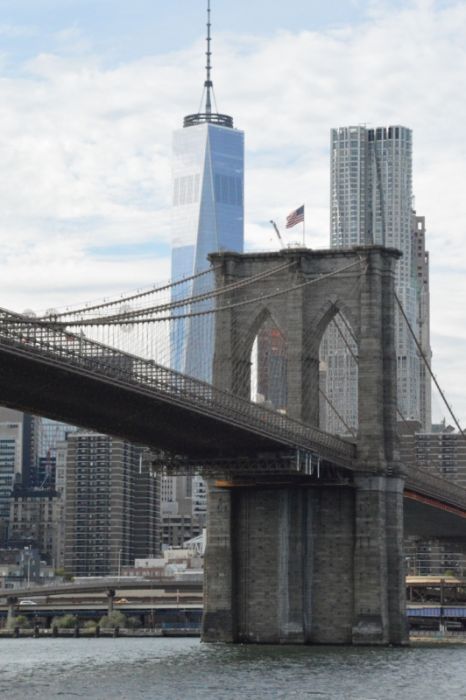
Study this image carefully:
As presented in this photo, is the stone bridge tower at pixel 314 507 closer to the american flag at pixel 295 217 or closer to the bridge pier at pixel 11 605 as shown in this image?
the american flag at pixel 295 217

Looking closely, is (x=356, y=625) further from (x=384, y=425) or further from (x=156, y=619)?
(x=156, y=619)

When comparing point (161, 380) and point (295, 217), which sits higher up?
point (295, 217)

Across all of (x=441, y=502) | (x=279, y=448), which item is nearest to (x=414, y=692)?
(x=279, y=448)

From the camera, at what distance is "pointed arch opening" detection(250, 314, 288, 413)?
4272 inches

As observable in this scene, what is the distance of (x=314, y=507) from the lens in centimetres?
9150

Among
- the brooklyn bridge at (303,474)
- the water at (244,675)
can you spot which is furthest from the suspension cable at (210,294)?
the water at (244,675)

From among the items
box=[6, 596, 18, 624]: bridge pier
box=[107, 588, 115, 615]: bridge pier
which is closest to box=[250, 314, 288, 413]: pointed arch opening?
box=[107, 588, 115, 615]: bridge pier

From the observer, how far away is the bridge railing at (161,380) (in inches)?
2564

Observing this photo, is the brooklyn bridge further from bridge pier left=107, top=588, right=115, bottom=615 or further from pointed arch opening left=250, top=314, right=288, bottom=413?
bridge pier left=107, top=588, right=115, bottom=615

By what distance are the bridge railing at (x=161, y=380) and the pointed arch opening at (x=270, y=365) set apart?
55.5ft

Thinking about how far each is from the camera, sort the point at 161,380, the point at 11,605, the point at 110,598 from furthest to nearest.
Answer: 1. the point at 11,605
2. the point at 110,598
3. the point at 161,380

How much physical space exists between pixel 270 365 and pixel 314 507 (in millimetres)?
19714

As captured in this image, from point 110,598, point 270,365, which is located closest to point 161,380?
Result: point 270,365

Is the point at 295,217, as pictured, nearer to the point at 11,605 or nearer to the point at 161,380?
the point at 161,380
